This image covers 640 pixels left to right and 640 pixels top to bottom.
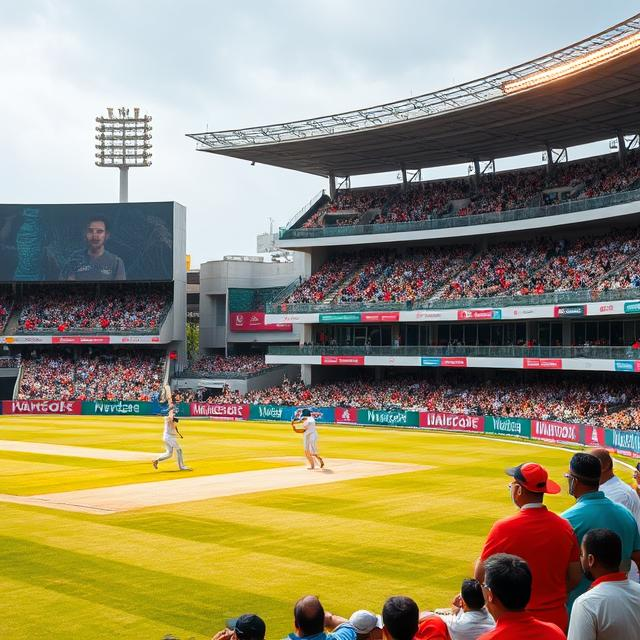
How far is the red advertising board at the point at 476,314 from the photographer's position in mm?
52906

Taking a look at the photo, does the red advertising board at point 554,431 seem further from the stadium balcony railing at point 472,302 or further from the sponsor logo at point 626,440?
the stadium balcony railing at point 472,302

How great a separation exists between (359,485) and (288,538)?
7.42 meters

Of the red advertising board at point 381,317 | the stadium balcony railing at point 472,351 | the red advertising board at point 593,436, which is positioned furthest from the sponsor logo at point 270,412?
the red advertising board at point 593,436

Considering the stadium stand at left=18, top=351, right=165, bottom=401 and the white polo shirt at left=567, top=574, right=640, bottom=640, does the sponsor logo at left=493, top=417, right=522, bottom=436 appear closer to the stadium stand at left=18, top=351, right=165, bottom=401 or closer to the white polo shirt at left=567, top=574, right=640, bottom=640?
the stadium stand at left=18, top=351, right=165, bottom=401

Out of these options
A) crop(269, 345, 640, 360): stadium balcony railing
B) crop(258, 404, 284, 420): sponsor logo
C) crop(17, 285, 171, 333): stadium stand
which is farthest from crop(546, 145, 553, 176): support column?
crop(17, 285, 171, 333): stadium stand

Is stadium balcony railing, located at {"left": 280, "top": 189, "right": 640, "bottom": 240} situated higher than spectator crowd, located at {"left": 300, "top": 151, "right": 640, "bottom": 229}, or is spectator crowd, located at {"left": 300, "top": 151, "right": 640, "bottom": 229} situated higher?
spectator crowd, located at {"left": 300, "top": 151, "right": 640, "bottom": 229}

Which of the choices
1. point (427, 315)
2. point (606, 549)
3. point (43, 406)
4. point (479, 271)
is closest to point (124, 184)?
point (43, 406)

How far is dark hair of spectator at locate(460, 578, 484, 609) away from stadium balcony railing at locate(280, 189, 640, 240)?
43.7 meters

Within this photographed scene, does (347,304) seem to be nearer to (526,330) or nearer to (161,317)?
(526,330)

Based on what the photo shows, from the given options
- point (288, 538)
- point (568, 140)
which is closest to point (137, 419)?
point (568, 140)

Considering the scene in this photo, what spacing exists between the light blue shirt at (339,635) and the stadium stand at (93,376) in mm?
59859

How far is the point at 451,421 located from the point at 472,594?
42.6 metres

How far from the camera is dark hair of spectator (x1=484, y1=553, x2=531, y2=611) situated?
17.1ft

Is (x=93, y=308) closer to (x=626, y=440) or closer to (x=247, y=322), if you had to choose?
(x=247, y=322)
